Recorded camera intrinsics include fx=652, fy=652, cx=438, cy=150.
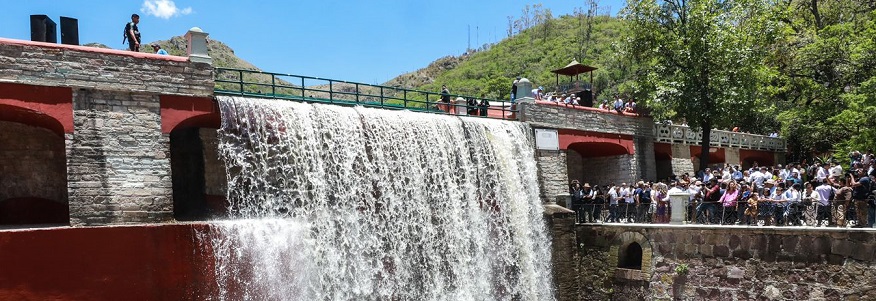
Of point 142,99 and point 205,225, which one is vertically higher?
point 142,99

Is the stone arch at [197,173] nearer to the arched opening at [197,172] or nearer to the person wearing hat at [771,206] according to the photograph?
the arched opening at [197,172]

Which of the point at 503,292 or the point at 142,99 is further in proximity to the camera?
the point at 503,292

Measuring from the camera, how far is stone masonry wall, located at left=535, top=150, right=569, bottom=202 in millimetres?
19781

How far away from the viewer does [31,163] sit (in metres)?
13.8

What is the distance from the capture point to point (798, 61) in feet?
91.4

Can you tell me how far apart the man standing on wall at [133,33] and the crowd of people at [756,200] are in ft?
41.4

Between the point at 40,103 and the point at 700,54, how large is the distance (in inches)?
762

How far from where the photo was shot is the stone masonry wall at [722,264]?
13.9 meters

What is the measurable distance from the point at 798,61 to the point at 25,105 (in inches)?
1105

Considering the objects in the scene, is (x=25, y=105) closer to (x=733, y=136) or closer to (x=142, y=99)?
(x=142, y=99)

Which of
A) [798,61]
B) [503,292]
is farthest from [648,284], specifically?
[798,61]

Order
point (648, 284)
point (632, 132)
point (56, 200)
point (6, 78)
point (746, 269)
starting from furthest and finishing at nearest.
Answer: point (632, 132) → point (648, 284) → point (746, 269) → point (56, 200) → point (6, 78)

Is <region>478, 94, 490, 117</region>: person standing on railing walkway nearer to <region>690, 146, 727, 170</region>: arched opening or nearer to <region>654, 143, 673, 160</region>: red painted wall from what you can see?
<region>654, 143, 673, 160</region>: red painted wall

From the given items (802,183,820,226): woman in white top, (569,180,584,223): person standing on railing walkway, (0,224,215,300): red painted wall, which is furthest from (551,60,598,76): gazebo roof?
(0,224,215,300): red painted wall
